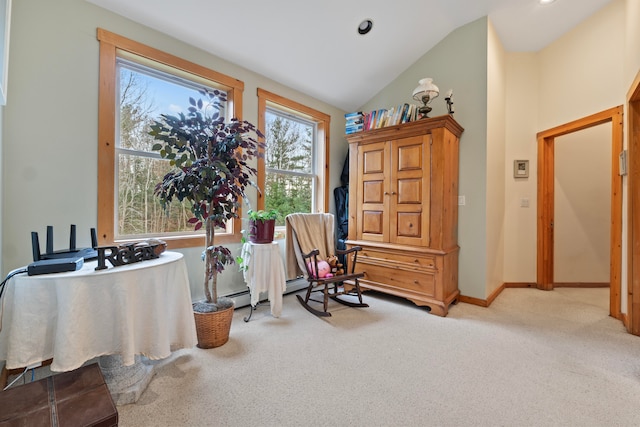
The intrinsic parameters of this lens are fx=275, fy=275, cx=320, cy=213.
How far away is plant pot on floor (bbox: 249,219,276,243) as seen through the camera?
265 cm

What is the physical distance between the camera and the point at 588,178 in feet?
12.8

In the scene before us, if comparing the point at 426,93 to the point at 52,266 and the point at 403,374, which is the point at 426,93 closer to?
the point at 403,374

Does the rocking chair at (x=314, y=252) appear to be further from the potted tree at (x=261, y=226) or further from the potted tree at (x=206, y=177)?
the potted tree at (x=206, y=177)

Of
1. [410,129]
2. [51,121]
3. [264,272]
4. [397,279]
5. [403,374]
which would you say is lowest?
[403,374]

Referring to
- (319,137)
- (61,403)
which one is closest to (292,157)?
(319,137)

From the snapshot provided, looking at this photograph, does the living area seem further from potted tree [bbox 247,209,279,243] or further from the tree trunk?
potted tree [bbox 247,209,279,243]

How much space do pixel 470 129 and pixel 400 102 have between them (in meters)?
1.04

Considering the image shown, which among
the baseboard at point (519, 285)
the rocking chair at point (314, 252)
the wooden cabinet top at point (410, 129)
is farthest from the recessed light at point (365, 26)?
the baseboard at point (519, 285)

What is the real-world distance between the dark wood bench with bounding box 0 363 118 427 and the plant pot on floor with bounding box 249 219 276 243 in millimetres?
1634

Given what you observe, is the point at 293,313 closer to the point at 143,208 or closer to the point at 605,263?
the point at 143,208

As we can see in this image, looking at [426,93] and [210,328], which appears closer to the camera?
[210,328]

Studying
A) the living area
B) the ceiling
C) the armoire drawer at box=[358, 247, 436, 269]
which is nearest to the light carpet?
the living area

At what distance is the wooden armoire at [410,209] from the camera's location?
283 cm

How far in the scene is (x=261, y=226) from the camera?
2.65 meters
